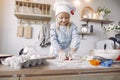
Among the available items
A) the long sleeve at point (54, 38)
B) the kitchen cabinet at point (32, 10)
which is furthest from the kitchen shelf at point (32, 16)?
the long sleeve at point (54, 38)

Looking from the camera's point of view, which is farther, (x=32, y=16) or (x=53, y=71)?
(x=32, y=16)

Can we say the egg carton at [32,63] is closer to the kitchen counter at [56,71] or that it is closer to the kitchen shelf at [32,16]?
the kitchen counter at [56,71]

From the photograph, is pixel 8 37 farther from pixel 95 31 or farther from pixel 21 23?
pixel 95 31

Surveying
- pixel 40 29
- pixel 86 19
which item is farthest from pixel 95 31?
pixel 40 29

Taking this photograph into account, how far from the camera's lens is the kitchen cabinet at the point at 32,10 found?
285 centimetres

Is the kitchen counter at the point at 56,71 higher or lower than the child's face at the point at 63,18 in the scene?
lower

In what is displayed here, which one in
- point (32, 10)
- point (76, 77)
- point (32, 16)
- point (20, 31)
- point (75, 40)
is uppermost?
point (32, 10)

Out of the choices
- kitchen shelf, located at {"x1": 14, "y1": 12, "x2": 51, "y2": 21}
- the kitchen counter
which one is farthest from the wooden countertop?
kitchen shelf, located at {"x1": 14, "y1": 12, "x2": 51, "y2": 21}

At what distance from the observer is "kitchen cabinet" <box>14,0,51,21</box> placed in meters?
2.85

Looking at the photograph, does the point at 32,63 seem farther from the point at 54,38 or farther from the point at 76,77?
the point at 54,38

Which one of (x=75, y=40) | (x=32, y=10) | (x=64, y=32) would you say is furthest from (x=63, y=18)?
(x=32, y=10)

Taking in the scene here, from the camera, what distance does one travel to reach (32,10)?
2.94 meters

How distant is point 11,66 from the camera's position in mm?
696

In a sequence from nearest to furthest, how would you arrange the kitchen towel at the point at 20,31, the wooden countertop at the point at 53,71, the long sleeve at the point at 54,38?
the wooden countertop at the point at 53,71 → the long sleeve at the point at 54,38 → the kitchen towel at the point at 20,31
